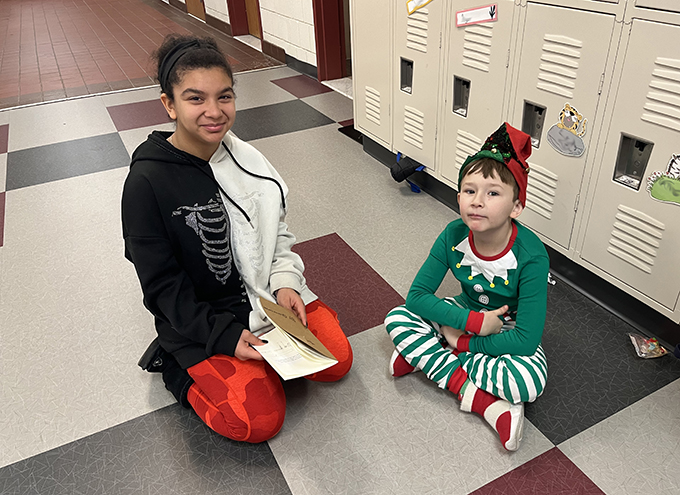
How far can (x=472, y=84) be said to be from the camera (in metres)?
1.94

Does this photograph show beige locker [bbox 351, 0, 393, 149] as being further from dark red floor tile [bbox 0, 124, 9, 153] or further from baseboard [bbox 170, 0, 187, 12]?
baseboard [bbox 170, 0, 187, 12]

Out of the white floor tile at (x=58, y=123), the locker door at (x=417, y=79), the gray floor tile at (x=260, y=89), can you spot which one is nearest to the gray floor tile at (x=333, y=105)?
the gray floor tile at (x=260, y=89)

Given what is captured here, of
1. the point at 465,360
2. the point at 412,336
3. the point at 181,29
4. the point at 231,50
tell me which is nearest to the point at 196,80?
the point at 412,336

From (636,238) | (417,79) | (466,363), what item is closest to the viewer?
(466,363)

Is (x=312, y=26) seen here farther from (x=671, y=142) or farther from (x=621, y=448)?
(x=621, y=448)

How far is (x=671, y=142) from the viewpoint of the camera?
1324 mm

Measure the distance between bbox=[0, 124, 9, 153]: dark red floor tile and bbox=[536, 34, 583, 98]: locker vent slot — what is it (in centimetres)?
301

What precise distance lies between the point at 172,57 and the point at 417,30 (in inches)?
50.6

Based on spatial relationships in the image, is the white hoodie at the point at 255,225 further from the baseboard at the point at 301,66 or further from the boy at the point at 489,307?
the baseboard at the point at 301,66

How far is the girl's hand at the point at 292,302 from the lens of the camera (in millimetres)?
1374

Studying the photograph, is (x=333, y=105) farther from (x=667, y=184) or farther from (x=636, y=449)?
(x=636, y=449)

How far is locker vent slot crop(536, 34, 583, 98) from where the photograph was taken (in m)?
1.51

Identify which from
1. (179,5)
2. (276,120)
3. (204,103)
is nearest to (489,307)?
(204,103)

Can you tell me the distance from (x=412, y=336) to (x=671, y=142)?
812mm
